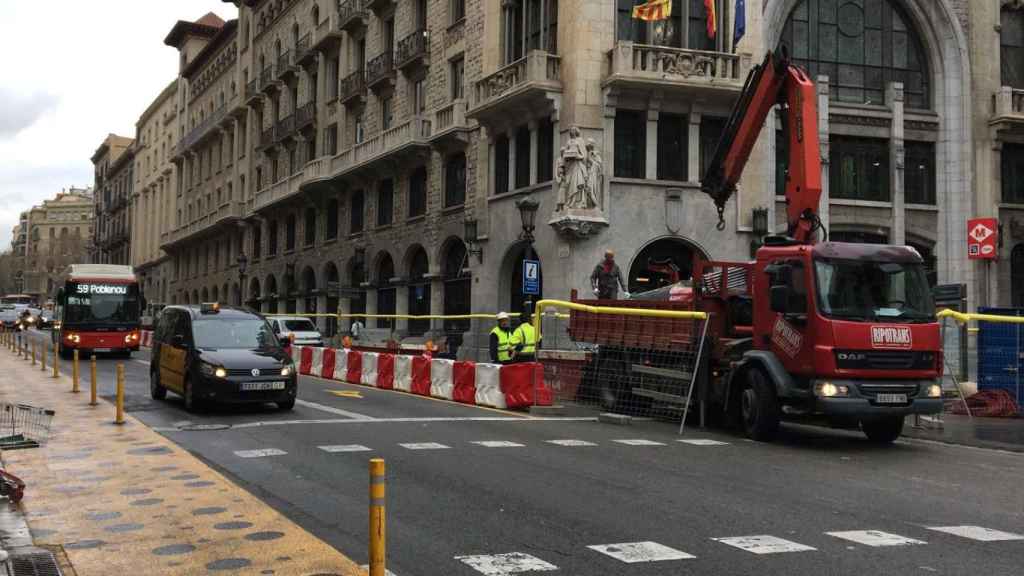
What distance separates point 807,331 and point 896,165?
1916cm

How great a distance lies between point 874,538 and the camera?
6988 mm

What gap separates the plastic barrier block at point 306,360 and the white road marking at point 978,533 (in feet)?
67.7

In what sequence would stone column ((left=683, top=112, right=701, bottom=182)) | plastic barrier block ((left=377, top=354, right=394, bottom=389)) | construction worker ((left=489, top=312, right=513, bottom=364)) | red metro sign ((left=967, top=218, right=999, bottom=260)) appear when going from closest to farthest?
1. construction worker ((left=489, top=312, right=513, bottom=364))
2. plastic barrier block ((left=377, top=354, right=394, bottom=389))
3. stone column ((left=683, top=112, right=701, bottom=182))
4. red metro sign ((left=967, top=218, right=999, bottom=260))

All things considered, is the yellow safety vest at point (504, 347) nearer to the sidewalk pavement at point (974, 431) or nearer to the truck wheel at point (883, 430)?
the truck wheel at point (883, 430)

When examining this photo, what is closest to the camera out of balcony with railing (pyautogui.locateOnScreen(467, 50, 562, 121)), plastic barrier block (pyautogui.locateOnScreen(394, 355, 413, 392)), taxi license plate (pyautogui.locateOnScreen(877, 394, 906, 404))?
taxi license plate (pyautogui.locateOnScreen(877, 394, 906, 404))

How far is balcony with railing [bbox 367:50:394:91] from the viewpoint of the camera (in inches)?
1474

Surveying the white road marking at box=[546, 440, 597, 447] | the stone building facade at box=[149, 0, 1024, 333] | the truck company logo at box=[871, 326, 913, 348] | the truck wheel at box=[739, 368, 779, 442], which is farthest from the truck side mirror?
the stone building facade at box=[149, 0, 1024, 333]

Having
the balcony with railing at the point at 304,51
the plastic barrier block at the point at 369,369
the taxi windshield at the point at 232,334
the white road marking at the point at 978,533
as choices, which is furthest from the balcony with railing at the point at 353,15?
the white road marking at the point at 978,533

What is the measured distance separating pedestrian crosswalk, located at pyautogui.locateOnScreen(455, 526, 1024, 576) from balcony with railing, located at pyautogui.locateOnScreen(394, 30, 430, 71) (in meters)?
30.0

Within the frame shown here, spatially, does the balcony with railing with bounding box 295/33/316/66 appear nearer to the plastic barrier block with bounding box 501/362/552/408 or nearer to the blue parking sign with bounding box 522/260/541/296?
the blue parking sign with bounding box 522/260/541/296

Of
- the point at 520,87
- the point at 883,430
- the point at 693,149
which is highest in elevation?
the point at 520,87

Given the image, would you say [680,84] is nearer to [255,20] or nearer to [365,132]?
[365,132]

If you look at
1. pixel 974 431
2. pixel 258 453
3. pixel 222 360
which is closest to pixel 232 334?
pixel 222 360

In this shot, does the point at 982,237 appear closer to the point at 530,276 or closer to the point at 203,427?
the point at 530,276
